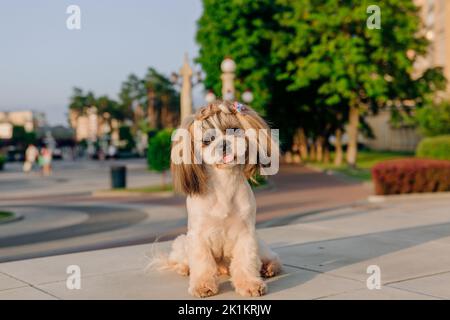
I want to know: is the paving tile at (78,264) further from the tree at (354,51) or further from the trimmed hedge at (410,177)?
the tree at (354,51)

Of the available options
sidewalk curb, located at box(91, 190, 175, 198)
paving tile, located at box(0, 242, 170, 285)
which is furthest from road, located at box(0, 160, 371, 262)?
Result: paving tile, located at box(0, 242, 170, 285)

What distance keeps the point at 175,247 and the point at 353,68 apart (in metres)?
31.3

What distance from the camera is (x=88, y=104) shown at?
106 meters

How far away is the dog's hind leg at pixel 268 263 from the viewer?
5.88 m

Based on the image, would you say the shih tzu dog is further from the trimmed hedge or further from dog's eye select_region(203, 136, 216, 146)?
the trimmed hedge

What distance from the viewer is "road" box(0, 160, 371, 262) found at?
11.0 m

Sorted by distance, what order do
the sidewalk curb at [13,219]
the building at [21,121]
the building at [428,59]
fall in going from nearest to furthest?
1. the sidewalk curb at [13,219]
2. the building at [428,59]
3. the building at [21,121]

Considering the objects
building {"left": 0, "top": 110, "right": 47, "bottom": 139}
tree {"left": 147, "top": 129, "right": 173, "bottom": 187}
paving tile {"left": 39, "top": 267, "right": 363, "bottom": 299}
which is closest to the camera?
paving tile {"left": 39, "top": 267, "right": 363, "bottom": 299}

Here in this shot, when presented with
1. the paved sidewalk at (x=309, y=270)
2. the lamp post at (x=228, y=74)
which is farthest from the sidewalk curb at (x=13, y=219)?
the lamp post at (x=228, y=74)

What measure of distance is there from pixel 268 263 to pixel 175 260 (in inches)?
36.8

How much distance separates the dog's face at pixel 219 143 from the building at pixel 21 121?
106 meters

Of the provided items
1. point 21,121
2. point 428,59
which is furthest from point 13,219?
point 21,121

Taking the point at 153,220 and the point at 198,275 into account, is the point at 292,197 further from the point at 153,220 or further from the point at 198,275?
the point at 198,275

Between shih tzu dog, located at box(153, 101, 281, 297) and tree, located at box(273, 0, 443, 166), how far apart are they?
31.3 m
